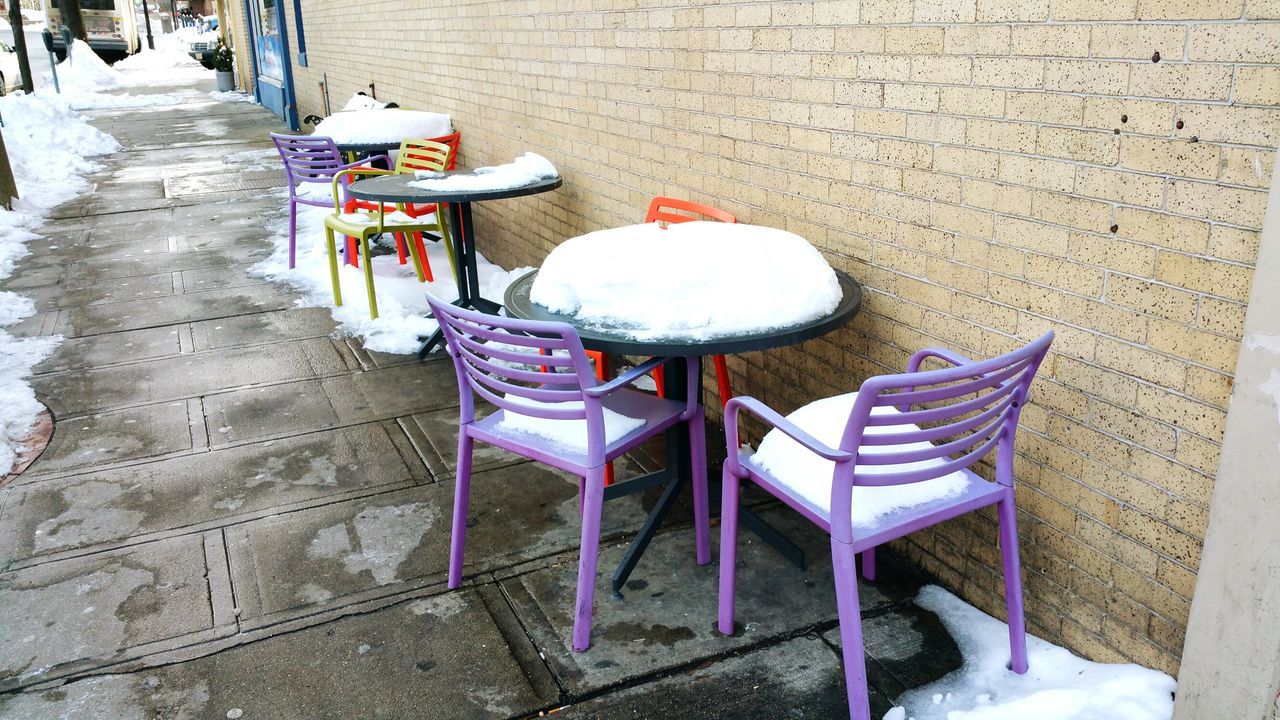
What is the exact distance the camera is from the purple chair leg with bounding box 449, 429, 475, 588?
10.1 ft

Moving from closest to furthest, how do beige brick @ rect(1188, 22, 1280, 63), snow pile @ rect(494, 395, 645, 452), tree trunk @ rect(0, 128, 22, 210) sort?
beige brick @ rect(1188, 22, 1280, 63) → snow pile @ rect(494, 395, 645, 452) → tree trunk @ rect(0, 128, 22, 210)

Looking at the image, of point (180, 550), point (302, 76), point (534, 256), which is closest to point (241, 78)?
point (302, 76)

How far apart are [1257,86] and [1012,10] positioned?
70 cm

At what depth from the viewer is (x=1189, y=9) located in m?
2.13

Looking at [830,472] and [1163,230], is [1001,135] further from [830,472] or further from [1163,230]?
[830,472]

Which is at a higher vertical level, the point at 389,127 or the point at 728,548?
the point at 389,127

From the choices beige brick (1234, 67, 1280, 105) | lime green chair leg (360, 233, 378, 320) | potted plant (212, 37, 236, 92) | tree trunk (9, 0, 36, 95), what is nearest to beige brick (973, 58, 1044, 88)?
beige brick (1234, 67, 1280, 105)

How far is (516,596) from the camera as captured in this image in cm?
314

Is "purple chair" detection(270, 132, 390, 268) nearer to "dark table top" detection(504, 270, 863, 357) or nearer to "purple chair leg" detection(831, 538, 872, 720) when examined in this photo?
"dark table top" detection(504, 270, 863, 357)

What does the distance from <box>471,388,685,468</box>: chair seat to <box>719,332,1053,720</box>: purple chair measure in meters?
0.34

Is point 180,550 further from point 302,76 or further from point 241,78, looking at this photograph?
point 241,78

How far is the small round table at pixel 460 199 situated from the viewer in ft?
16.5

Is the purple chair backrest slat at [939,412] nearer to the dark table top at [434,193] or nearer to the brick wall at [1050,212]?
the brick wall at [1050,212]

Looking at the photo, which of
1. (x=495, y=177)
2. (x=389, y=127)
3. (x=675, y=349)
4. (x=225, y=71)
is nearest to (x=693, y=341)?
(x=675, y=349)
